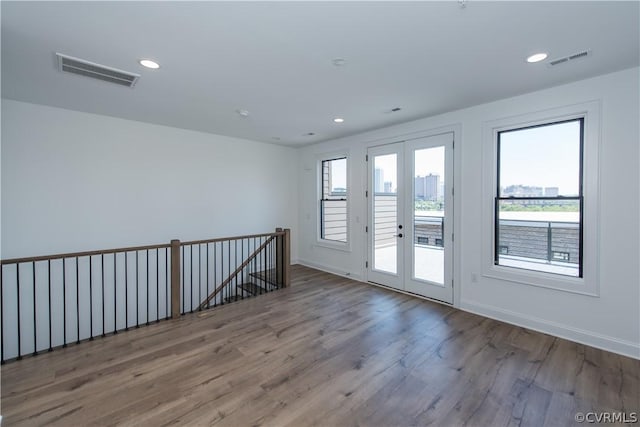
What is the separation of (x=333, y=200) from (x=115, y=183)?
3.84 meters

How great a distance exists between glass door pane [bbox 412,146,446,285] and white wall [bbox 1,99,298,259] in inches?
130

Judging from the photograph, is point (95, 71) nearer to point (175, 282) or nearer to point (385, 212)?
point (175, 282)

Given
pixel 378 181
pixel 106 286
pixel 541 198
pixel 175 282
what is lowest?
pixel 106 286

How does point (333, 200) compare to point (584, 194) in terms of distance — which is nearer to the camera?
point (584, 194)

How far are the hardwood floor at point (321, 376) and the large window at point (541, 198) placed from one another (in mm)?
900

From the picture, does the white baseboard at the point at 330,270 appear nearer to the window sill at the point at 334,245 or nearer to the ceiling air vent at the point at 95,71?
the window sill at the point at 334,245

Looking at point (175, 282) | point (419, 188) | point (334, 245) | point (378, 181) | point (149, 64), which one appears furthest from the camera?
point (334, 245)

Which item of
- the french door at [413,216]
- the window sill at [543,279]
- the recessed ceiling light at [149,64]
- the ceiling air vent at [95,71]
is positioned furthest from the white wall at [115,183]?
the window sill at [543,279]

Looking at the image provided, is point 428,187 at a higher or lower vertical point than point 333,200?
higher

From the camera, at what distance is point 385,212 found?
499cm

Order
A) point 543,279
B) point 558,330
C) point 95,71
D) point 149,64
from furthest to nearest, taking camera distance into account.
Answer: point 543,279
point 558,330
point 95,71
point 149,64

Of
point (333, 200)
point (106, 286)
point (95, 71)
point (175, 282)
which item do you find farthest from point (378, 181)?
point (106, 286)

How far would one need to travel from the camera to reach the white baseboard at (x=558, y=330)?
2814 millimetres

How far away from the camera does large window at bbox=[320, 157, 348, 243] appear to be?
5.82 m
